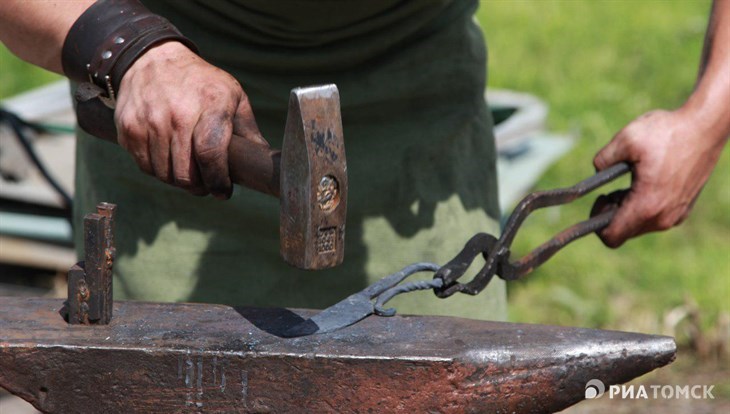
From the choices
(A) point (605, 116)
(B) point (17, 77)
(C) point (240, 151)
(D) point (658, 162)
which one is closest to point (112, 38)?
(C) point (240, 151)

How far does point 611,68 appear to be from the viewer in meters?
5.25

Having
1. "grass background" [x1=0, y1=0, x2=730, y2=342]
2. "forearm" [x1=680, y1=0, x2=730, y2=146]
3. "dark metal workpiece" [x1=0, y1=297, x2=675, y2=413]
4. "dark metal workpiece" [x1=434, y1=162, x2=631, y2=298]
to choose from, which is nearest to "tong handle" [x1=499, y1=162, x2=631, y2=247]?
"dark metal workpiece" [x1=434, y1=162, x2=631, y2=298]

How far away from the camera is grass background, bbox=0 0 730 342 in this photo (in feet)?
11.8

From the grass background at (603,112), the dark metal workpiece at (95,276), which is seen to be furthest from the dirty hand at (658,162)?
the grass background at (603,112)

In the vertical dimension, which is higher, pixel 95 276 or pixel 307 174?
pixel 307 174

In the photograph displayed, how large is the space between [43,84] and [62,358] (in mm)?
3875

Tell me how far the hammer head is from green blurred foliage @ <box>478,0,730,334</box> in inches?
89.6

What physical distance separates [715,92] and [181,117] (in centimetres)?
86

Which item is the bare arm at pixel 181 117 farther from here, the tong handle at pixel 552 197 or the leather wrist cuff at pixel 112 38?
the tong handle at pixel 552 197

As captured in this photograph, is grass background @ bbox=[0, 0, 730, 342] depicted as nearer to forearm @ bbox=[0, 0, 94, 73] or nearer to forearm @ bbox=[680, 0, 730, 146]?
forearm @ bbox=[680, 0, 730, 146]

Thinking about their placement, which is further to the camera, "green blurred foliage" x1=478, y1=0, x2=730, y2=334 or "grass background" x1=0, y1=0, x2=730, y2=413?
"green blurred foliage" x1=478, y1=0, x2=730, y2=334

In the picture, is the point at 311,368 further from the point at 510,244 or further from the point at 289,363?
the point at 510,244

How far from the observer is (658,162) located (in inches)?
69.0

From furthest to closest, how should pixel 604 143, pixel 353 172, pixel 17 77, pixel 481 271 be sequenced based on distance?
pixel 17 77 < pixel 604 143 < pixel 353 172 < pixel 481 271
